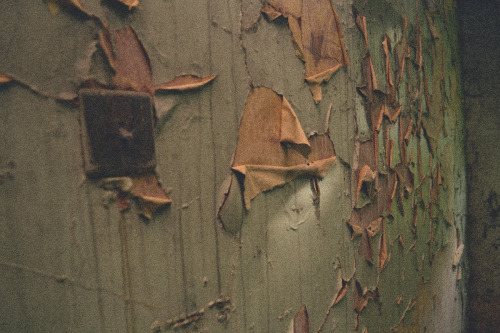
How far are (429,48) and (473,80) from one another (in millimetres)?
787

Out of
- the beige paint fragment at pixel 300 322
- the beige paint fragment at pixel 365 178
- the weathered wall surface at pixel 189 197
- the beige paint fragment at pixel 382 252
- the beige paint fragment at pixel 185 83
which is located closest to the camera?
the weathered wall surface at pixel 189 197

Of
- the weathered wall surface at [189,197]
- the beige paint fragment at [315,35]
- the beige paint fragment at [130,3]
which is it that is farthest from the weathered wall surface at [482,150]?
the beige paint fragment at [130,3]

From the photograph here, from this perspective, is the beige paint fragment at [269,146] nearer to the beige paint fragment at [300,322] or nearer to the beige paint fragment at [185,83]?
the beige paint fragment at [185,83]

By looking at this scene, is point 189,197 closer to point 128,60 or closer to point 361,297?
point 128,60

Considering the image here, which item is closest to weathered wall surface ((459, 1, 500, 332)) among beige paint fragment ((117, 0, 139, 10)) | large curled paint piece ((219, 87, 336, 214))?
large curled paint piece ((219, 87, 336, 214))

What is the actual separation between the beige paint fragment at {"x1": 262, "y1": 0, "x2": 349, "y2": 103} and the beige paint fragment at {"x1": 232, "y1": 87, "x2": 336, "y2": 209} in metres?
0.14

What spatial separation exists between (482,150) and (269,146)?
2144 mm

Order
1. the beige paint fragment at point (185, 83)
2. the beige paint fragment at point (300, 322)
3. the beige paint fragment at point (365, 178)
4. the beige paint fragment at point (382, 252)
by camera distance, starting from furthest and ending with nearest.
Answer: the beige paint fragment at point (382, 252) → the beige paint fragment at point (365, 178) → the beige paint fragment at point (300, 322) → the beige paint fragment at point (185, 83)

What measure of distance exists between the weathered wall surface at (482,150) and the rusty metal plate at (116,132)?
241cm

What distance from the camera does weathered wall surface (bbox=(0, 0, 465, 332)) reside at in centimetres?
39

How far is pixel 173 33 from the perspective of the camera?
497 mm

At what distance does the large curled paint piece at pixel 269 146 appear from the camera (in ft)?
2.03

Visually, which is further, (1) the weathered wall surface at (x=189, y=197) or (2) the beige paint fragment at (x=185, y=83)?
(2) the beige paint fragment at (x=185, y=83)

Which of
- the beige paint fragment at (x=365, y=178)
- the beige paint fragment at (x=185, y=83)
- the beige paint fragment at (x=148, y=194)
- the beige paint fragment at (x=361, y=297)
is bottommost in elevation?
the beige paint fragment at (x=361, y=297)
